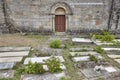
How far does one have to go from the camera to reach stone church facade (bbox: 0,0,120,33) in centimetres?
1316

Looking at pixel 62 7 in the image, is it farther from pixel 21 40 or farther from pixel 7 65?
pixel 7 65

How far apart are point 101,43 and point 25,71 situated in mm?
5942

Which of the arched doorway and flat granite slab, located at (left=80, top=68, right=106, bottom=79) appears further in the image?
the arched doorway

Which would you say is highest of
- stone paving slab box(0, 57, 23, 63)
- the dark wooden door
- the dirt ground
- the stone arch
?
the stone arch

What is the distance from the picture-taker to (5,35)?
12945 mm

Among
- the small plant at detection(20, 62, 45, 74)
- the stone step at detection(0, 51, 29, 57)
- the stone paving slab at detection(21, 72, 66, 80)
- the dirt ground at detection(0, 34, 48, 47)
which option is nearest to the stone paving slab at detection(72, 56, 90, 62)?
the stone paving slab at detection(21, 72, 66, 80)

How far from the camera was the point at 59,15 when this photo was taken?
1359cm

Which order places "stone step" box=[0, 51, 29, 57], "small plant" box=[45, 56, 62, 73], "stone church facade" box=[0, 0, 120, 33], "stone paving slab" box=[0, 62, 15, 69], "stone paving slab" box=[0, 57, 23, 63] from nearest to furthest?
"small plant" box=[45, 56, 62, 73], "stone paving slab" box=[0, 62, 15, 69], "stone paving slab" box=[0, 57, 23, 63], "stone step" box=[0, 51, 29, 57], "stone church facade" box=[0, 0, 120, 33]

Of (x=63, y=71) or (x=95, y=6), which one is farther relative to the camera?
(x=95, y=6)

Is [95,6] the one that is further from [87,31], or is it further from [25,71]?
[25,71]

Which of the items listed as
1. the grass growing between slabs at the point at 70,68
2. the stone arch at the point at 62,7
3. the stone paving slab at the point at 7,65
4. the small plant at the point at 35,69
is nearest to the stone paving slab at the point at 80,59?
the grass growing between slabs at the point at 70,68

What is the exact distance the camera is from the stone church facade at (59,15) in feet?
43.2

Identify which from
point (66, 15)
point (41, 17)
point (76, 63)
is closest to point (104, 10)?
point (66, 15)

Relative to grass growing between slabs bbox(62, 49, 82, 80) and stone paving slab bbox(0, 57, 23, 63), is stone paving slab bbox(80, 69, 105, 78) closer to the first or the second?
grass growing between slabs bbox(62, 49, 82, 80)
